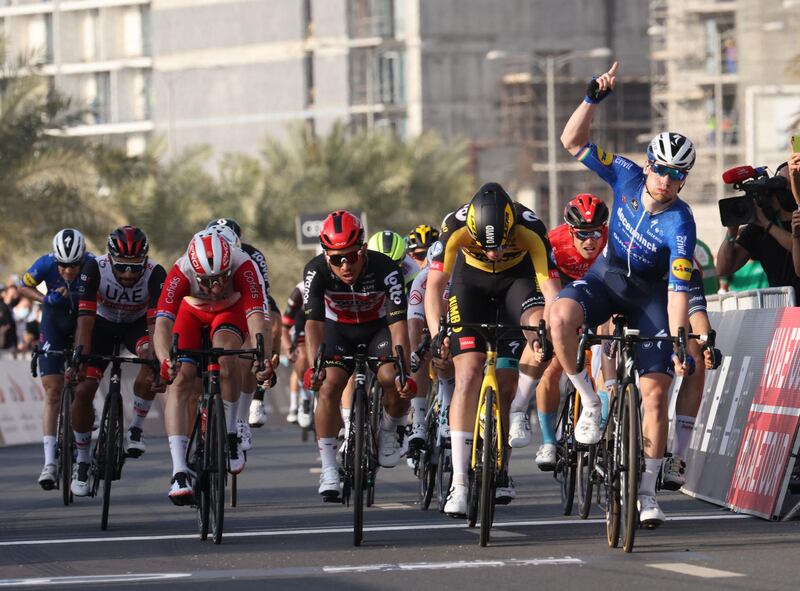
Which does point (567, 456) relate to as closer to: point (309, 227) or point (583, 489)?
point (583, 489)

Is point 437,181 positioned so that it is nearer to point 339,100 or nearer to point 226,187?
point 226,187

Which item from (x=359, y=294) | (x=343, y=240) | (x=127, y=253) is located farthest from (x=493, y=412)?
(x=127, y=253)

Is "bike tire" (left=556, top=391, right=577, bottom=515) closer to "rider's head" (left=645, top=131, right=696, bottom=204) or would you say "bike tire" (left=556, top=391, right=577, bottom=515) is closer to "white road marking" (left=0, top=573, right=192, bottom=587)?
"rider's head" (left=645, top=131, right=696, bottom=204)

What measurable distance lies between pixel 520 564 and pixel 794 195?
4.42m

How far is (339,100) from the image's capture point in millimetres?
85312

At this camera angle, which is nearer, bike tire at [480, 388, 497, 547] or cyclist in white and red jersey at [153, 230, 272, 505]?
bike tire at [480, 388, 497, 547]

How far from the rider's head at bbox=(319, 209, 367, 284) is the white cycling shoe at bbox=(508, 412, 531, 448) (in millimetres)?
1564

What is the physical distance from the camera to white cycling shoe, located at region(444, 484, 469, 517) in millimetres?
11789

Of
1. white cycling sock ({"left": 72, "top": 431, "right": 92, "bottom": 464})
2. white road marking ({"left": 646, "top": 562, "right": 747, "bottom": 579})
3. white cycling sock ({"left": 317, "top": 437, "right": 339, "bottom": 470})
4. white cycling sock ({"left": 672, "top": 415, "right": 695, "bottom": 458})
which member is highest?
white cycling sock ({"left": 672, "top": 415, "right": 695, "bottom": 458})

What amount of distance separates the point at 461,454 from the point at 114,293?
13.5ft

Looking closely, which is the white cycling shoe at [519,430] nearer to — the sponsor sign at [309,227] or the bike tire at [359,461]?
the bike tire at [359,461]

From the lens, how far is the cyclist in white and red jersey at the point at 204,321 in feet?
41.0

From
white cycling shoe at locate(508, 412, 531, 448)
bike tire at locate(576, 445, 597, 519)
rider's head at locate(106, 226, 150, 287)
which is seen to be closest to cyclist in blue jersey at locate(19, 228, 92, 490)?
rider's head at locate(106, 226, 150, 287)

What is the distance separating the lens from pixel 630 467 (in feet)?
35.0
